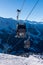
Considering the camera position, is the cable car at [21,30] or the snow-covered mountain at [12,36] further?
the snow-covered mountain at [12,36]

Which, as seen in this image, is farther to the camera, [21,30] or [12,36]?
[12,36]

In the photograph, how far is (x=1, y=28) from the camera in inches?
2982

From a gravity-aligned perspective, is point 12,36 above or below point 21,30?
below

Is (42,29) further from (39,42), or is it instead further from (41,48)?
(41,48)

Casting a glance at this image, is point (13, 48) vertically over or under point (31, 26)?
under

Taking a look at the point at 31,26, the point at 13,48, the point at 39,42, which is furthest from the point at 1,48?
the point at 31,26

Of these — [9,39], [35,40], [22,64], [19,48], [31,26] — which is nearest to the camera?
[22,64]

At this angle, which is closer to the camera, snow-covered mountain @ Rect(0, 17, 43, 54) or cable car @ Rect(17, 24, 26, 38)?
cable car @ Rect(17, 24, 26, 38)

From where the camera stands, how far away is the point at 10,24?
80.4 m

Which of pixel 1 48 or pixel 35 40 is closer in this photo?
pixel 1 48

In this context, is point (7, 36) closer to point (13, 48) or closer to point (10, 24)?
point (13, 48)

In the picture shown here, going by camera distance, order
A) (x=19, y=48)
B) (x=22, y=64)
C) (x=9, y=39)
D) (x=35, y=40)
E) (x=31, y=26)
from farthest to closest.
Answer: (x=31, y=26) → (x=35, y=40) → (x=9, y=39) → (x=19, y=48) → (x=22, y=64)

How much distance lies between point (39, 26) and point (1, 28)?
13.7 m

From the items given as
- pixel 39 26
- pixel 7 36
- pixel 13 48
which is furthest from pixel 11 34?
pixel 39 26
